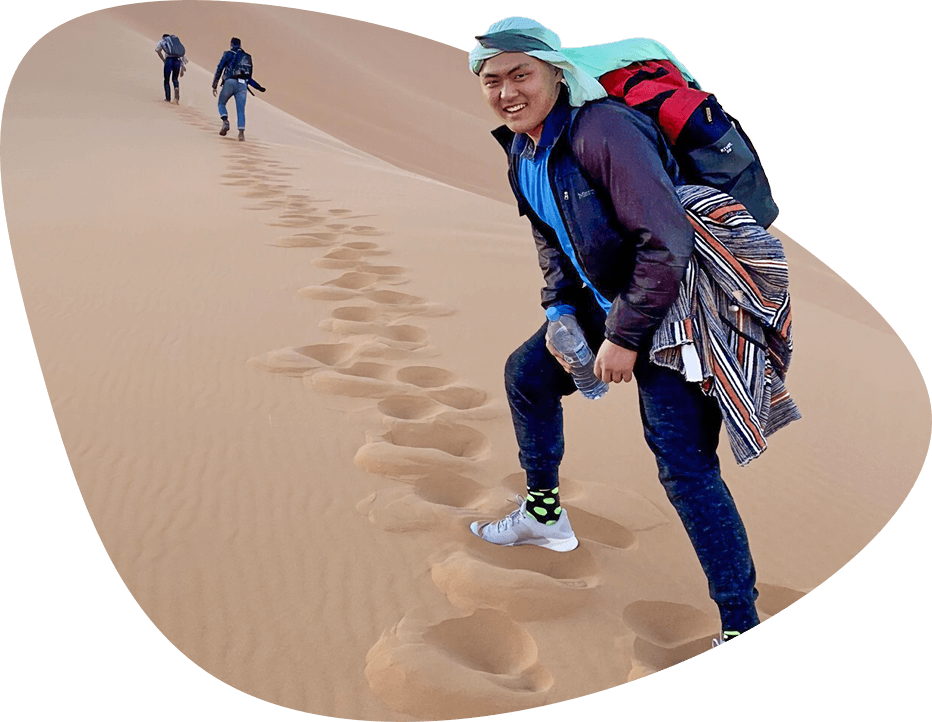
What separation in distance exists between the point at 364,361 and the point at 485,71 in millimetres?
1810

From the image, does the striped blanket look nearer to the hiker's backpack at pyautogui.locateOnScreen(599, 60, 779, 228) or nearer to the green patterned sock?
the hiker's backpack at pyautogui.locateOnScreen(599, 60, 779, 228)

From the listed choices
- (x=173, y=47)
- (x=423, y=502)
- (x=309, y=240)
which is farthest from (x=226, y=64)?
(x=423, y=502)

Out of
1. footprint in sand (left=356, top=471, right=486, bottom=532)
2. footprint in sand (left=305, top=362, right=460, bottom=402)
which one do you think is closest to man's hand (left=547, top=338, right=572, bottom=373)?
footprint in sand (left=356, top=471, right=486, bottom=532)

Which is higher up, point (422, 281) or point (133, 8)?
point (133, 8)

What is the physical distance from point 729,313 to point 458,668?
1.09 meters

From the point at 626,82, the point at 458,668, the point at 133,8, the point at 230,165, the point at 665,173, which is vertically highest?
the point at 133,8

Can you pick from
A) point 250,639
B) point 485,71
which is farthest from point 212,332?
point 485,71

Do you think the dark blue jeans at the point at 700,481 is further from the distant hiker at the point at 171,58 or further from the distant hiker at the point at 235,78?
the distant hiker at the point at 171,58

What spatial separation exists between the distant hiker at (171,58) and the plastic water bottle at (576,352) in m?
9.44

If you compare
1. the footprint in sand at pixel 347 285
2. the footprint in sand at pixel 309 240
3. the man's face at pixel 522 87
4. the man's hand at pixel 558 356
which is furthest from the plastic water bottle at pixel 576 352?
the footprint in sand at pixel 309 240

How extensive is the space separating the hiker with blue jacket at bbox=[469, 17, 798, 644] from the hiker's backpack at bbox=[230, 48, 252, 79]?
7.50 meters

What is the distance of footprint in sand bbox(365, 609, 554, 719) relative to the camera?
1.96 meters

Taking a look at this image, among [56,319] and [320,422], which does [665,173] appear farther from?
[56,319]

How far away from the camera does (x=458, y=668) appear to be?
2.04 meters
